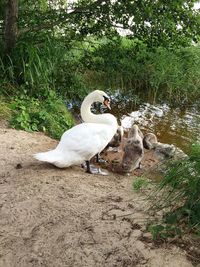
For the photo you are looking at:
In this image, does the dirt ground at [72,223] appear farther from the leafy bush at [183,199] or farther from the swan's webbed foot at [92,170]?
the swan's webbed foot at [92,170]

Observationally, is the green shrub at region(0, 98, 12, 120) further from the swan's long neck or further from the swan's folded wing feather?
the swan's folded wing feather

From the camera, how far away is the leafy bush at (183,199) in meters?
3.75

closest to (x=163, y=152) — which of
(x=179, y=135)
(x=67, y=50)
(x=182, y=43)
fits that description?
(x=179, y=135)

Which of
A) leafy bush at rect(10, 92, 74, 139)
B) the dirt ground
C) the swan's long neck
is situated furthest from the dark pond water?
the dirt ground

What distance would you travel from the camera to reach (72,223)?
424 cm

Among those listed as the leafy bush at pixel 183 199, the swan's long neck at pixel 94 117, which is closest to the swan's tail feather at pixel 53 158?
the swan's long neck at pixel 94 117

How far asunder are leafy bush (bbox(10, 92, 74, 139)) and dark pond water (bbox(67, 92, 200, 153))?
1.93 meters

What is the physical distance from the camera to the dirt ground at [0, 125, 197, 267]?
374 centimetres

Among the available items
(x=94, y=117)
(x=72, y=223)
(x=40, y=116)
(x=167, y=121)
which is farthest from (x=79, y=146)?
(x=167, y=121)

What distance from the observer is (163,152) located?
24.7ft

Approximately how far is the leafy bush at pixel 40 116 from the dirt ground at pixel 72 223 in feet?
7.01

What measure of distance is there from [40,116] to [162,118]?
3596 mm

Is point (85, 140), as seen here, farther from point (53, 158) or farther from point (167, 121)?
point (167, 121)

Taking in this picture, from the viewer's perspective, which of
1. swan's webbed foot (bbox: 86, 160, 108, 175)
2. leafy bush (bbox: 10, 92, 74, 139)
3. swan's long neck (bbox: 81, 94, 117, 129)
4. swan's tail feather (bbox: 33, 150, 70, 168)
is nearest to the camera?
swan's tail feather (bbox: 33, 150, 70, 168)
